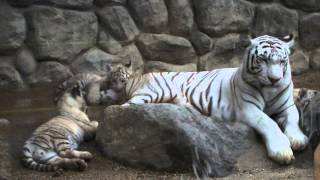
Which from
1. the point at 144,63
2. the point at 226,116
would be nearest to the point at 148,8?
the point at 144,63

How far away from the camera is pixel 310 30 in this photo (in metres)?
6.95

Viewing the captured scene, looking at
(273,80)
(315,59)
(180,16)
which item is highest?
(273,80)

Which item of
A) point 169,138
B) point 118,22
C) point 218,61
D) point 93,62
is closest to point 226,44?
point 218,61

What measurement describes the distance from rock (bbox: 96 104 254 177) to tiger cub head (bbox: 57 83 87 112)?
62cm

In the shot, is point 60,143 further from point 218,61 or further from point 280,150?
point 218,61

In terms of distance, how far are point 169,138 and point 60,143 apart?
70cm

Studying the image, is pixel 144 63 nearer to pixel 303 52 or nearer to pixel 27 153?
pixel 303 52

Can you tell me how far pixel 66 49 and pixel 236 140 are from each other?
2113 millimetres

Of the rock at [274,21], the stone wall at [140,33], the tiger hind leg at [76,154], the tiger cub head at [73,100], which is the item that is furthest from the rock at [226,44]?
the tiger hind leg at [76,154]

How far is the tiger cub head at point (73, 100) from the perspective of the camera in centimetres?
530

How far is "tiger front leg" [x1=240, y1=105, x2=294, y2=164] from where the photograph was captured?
14.5 feet

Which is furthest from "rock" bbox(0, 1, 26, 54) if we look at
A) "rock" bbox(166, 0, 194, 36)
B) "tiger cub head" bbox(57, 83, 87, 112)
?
"rock" bbox(166, 0, 194, 36)

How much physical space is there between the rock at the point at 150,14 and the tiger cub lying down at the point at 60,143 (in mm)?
1437

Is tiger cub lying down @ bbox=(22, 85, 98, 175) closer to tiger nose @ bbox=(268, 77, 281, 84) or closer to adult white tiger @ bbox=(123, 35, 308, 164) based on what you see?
adult white tiger @ bbox=(123, 35, 308, 164)
